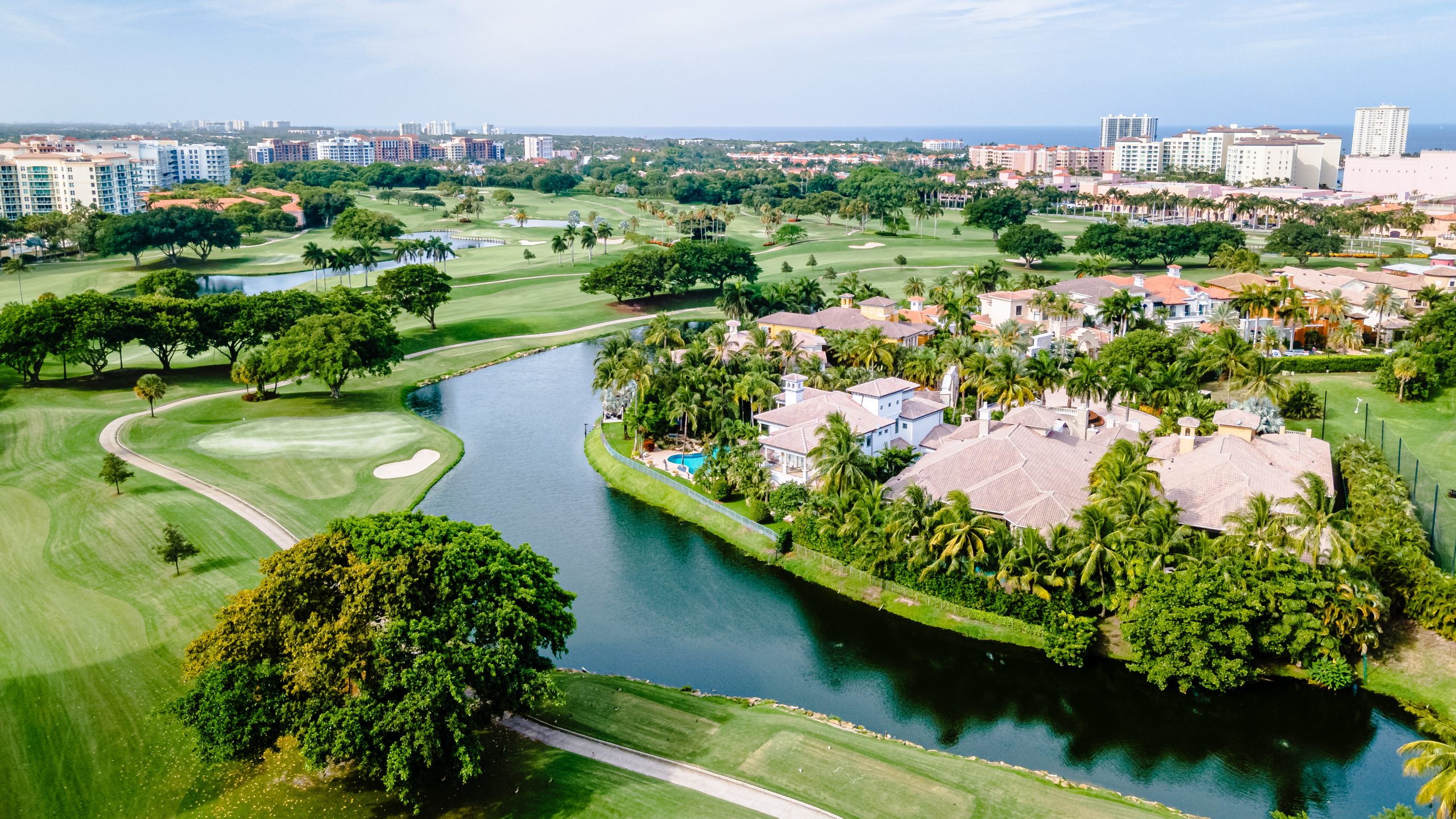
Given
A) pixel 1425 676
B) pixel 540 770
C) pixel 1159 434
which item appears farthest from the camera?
pixel 1159 434

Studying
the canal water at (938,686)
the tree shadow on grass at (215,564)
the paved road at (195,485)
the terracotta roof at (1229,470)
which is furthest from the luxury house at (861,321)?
the tree shadow on grass at (215,564)

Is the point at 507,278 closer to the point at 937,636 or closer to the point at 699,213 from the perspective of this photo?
the point at 699,213

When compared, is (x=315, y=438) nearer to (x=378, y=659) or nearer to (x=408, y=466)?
(x=408, y=466)

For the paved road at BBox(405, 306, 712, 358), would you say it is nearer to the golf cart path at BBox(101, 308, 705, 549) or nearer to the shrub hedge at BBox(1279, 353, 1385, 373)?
the golf cart path at BBox(101, 308, 705, 549)

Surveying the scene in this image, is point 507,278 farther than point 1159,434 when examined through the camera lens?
Yes

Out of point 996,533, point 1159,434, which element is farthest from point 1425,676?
point 1159,434

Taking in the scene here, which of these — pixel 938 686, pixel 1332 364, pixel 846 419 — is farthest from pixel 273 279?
pixel 1332 364

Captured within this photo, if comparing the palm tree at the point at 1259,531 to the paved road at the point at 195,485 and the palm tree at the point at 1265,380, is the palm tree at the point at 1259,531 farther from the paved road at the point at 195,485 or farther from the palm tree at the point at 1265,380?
the paved road at the point at 195,485

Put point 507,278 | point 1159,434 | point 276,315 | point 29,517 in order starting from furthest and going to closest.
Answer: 1. point 507,278
2. point 276,315
3. point 1159,434
4. point 29,517

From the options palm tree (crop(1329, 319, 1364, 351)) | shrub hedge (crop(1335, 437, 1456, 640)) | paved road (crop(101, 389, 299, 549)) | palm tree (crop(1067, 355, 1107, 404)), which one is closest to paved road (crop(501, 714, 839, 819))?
paved road (crop(101, 389, 299, 549))
